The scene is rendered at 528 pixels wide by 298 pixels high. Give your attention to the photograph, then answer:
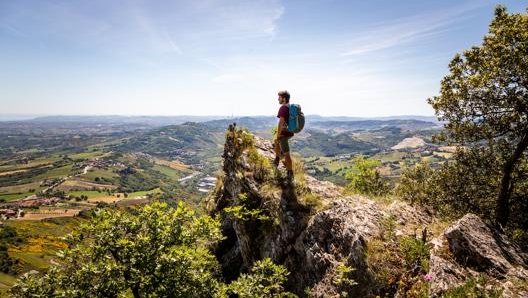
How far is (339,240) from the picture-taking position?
13.4 m

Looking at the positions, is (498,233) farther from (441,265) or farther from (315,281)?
(315,281)

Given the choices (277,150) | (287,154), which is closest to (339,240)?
(287,154)

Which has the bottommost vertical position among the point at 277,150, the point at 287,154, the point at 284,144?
the point at 287,154

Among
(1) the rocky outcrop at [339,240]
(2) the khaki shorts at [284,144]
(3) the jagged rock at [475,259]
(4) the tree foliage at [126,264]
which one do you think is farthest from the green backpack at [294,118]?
(3) the jagged rock at [475,259]

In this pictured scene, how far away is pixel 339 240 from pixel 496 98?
37.8 ft

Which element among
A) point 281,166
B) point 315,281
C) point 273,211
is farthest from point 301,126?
point 315,281

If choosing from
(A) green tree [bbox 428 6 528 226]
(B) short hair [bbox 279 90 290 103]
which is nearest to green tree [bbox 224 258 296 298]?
(B) short hair [bbox 279 90 290 103]

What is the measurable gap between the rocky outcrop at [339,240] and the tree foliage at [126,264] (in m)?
2.61

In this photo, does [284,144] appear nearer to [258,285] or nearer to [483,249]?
[258,285]

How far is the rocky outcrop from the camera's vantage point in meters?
10.2

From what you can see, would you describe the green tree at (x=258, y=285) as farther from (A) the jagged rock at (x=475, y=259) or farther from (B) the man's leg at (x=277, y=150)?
(B) the man's leg at (x=277, y=150)

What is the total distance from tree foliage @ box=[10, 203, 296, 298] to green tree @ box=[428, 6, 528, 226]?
45.9ft

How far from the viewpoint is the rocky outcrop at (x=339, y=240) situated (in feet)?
33.4

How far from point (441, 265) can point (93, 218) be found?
12.0 m
